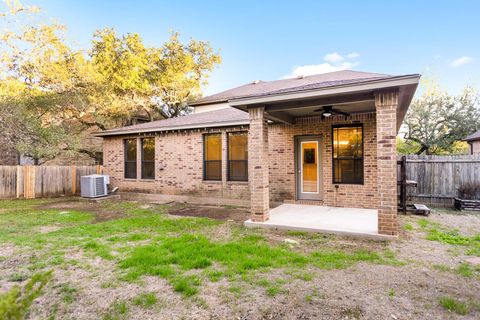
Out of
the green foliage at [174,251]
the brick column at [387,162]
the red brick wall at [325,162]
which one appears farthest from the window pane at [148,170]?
the brick column at [387,162]

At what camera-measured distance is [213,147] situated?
32.1 feet

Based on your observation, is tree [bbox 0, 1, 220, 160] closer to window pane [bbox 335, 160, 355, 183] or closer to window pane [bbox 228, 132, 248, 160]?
window pane [bbox 228, 132, 248, 160]

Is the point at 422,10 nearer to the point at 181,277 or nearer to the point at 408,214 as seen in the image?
the point at 408,214

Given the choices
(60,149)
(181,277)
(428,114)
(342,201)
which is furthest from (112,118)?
(428,114)

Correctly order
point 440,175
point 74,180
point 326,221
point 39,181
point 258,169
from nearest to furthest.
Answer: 1. point 326,221
2. point 258,169
3. point 440,175
4. point 39,181
5. point 74,180

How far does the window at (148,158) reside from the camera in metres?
11.1

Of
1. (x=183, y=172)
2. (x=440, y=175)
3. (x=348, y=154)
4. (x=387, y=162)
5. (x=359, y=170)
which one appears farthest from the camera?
(x=183, y=172)

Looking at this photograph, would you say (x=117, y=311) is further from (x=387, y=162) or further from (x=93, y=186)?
(x=93, y=186)

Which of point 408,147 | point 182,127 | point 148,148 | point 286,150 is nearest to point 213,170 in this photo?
point 182,127

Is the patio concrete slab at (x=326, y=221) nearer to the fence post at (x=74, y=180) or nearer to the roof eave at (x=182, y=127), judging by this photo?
the roof eave at (x=182, y=127)

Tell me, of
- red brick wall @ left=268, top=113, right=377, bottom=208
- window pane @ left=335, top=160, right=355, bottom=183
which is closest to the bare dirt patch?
red brick wall @ left=268, top=113, right=377, bottom=208

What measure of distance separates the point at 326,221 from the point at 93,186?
9041 mm

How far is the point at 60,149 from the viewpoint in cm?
1272

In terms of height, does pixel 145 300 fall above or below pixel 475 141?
below
